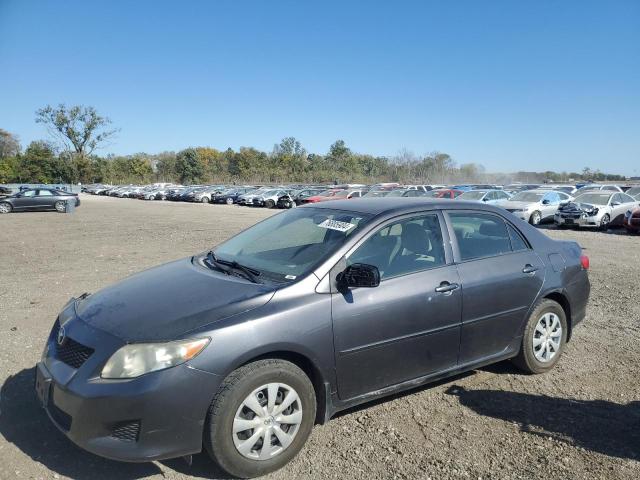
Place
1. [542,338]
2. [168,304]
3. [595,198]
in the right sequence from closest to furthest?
[168,304]
[542,338]
[595,198]

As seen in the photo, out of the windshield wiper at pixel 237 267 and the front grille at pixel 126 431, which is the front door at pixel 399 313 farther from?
the front grille at pixel 126 431

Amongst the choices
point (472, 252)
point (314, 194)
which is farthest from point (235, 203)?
point (472, 252)

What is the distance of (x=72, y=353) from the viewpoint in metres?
3.08

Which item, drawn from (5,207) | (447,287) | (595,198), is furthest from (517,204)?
(5,207)

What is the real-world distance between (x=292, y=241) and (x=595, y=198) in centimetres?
2011

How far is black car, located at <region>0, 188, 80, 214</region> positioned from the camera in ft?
93.5

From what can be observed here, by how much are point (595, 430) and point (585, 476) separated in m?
0.65

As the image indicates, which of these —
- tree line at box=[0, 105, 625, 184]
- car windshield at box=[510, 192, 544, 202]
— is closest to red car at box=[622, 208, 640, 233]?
car windshield at box=[510, 192, 544, 202]

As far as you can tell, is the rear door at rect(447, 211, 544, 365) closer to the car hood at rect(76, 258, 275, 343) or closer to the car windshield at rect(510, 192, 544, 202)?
the car hood at rect(76, 258, 275, 343)

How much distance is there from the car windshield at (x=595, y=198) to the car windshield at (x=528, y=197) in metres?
1.94

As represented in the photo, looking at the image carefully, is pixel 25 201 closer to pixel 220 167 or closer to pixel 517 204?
pixel 517 204

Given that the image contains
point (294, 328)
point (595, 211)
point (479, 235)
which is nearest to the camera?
point (294, 328)

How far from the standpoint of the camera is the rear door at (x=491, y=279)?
13.1ft

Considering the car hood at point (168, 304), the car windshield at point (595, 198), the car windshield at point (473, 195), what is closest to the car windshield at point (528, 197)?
the car windshield at point (473, 195)
